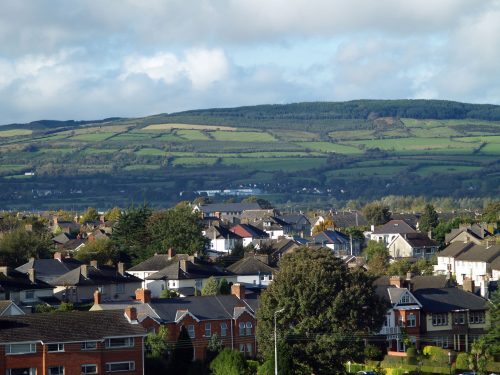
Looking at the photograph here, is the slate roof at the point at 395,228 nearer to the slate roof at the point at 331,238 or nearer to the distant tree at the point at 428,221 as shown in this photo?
the distant tree at the point at 428,221

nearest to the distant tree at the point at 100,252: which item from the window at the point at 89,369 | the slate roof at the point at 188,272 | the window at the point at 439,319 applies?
the slate roof at the point at 188,272

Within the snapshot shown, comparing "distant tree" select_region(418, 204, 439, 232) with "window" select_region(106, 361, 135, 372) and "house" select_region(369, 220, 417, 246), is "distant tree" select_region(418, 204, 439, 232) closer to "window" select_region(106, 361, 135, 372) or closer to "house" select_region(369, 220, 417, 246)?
"house" select_region(369, 220, 417, 246)

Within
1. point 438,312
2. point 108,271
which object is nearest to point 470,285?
point 438,312

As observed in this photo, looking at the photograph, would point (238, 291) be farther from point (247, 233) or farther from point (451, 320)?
point (247, 233)

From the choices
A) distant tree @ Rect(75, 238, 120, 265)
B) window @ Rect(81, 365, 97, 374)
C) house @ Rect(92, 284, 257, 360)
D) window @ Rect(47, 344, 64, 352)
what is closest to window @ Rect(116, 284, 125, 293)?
distant tree @ Rect(75, 238, 120, 265)

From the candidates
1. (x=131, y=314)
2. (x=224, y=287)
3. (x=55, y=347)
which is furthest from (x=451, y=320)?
(x=55, y=347)
